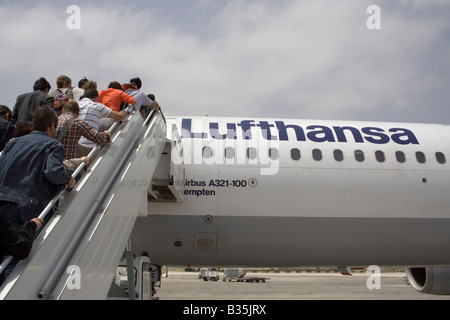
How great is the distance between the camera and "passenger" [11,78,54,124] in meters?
6.32

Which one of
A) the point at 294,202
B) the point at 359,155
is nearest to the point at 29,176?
the point at 294,202

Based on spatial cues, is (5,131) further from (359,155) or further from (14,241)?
(359,155)

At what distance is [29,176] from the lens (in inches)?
163

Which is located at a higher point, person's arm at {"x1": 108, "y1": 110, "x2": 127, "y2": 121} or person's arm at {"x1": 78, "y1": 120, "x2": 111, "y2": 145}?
person's arm at {"x1": 108, "y1": 110, "x2": 127, "y2": 121}

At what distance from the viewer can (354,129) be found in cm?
1085

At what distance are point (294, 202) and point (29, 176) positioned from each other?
6.29 m

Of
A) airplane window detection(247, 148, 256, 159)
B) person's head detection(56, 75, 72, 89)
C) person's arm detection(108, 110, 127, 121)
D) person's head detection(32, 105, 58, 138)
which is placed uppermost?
airplane window detection(247, 148, 256, 159)

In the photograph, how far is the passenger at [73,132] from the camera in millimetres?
5418

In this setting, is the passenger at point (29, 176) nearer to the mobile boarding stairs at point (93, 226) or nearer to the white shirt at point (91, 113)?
the mobile boarding stairs at point (93, 226)

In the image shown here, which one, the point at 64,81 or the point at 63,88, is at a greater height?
the point at 64,81

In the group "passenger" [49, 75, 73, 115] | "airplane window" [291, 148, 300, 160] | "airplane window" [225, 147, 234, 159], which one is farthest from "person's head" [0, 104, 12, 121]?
"airplane window" [291, 148, 300, 160]

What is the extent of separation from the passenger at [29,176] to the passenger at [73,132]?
1037 mm

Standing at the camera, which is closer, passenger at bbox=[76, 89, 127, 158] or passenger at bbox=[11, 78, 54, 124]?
passenger at bbox=[76, 89, 127, 158]

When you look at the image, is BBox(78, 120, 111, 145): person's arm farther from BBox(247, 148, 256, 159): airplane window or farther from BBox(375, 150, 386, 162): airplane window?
BBox(375, 150, 386, 162): airplane window
